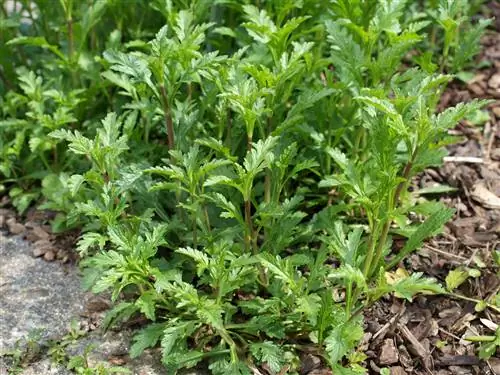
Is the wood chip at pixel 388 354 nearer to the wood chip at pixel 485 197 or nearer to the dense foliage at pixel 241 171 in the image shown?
the dense foliage at pixel 241 171

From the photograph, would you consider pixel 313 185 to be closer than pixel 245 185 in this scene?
No

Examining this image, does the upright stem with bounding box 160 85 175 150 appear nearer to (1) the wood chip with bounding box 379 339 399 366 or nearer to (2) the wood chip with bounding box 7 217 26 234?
(2) the wood chip with bounding box 7 217 26 234

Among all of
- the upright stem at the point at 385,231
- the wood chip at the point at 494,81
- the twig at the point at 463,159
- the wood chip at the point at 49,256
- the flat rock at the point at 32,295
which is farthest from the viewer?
the wood chip at the point at 494,81

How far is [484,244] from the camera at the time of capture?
146 inches

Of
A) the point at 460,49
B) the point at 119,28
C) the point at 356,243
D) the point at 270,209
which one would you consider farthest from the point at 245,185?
the point at 119,28

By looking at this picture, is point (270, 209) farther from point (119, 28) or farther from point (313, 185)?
point (119, 28)

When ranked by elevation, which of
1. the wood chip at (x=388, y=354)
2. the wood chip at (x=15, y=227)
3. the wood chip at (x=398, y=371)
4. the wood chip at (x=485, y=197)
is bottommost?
the wood chip at (x=398, y=371)

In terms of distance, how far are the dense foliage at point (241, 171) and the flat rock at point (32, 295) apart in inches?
7.5

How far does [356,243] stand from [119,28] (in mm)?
2080

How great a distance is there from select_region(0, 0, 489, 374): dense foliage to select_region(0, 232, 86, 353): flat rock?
0.62 ft

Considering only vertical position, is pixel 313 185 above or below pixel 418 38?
below

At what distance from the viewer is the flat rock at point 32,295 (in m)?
3.46

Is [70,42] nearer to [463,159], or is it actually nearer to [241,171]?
[241,171]

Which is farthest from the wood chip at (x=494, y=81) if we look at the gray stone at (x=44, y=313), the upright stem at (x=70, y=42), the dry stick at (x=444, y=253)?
the gray stone at (x=44, y=313)
